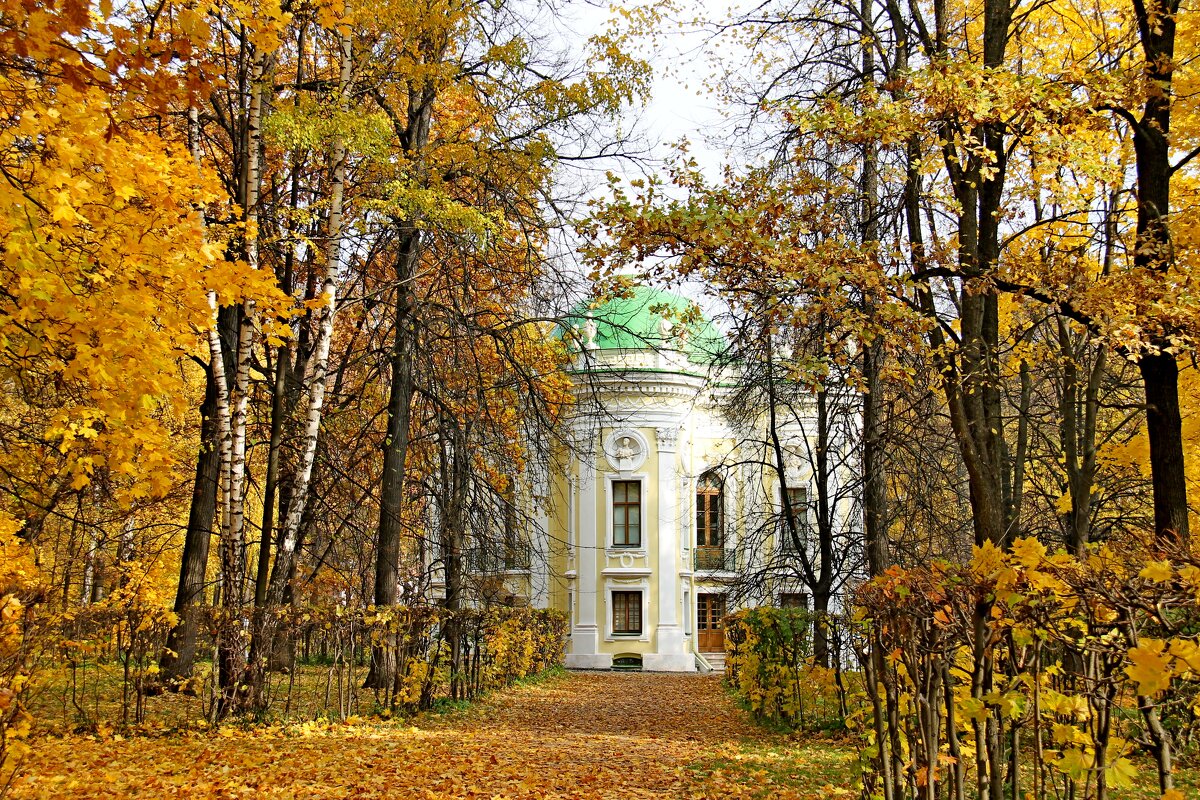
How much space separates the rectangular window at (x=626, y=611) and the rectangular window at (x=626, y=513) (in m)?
1.54

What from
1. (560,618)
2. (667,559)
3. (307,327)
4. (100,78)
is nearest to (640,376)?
(667,559)

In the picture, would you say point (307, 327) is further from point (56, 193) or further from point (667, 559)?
point (667, 559)

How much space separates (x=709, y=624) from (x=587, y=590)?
439cm

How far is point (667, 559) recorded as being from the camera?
28656 mm

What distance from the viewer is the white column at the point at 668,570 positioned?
1090 inches

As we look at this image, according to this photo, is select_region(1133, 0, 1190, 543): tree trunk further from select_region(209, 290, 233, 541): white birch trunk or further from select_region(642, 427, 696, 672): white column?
select_region(642, 427, 696, 672): white column

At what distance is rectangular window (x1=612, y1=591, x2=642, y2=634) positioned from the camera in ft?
93.9

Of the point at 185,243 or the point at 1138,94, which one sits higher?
the point at 1138,94

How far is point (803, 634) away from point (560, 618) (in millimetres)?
14152

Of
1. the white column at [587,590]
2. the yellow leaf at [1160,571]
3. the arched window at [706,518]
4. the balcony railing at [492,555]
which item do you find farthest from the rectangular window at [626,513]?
the yellow leaf at [1160,571]

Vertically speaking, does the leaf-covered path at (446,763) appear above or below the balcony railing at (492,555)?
below

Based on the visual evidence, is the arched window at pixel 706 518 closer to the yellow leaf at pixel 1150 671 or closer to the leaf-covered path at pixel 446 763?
the leaf-covered path at pixel 446 763

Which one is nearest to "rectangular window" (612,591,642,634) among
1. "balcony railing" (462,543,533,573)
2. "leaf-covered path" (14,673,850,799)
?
"balcony railing" (462,543,533,573)

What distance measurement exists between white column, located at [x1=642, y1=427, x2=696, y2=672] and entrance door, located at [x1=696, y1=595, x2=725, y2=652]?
76.5 inches
